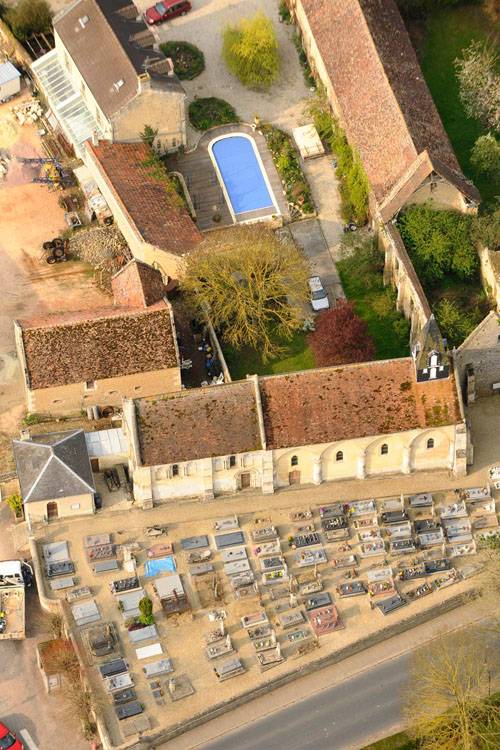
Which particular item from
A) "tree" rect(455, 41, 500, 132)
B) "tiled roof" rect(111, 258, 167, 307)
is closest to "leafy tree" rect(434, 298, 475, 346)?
"tiled roof" rect(111, 258, 167, 307)

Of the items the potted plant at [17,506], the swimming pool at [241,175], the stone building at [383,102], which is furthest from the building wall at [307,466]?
the swimming pool at [241,175]

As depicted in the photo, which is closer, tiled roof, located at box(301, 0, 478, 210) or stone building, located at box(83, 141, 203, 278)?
stone building, located at box(83, 141, 203, 278)

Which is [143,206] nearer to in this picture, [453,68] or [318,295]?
[318,295]

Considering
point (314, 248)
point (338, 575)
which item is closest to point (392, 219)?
point (314, 248)

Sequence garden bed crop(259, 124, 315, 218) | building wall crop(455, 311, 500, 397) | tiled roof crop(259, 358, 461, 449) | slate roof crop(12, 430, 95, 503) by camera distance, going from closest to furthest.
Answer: tiled roof crop(259, 358, 461, 449), slate roof crop(12, 430, 95, 503), building wall crop(455, 311, 500, 397), garden bed crop(259, 124, 315, 218)

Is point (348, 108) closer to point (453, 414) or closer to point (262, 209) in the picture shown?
point (262, 209)

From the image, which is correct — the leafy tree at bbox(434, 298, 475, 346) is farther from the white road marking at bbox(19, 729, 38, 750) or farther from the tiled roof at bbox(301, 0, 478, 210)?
the white road marking at bbox(19, 729, 38, 750)
